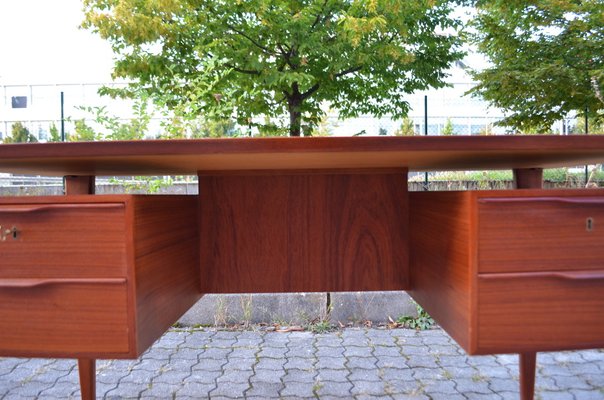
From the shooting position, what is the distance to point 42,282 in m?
0.95

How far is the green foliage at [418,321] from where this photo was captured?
9.48 feet

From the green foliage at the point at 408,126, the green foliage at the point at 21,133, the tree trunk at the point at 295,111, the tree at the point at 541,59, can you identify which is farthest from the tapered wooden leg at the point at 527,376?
the green foliage at the point at 21,133

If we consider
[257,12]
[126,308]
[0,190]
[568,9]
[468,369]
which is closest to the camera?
[126,308]

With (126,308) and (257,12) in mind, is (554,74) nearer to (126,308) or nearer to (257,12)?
(257,12)

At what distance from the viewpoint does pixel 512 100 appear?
604cm

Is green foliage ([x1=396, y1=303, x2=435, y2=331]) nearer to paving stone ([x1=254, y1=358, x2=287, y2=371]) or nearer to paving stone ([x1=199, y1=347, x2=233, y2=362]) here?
paving stone ([x1=254, y1=358, x2=287, y2=371])

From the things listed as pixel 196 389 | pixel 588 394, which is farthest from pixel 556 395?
pixel 196 389

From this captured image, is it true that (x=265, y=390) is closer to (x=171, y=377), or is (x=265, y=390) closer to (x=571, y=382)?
(x=171, y=377)

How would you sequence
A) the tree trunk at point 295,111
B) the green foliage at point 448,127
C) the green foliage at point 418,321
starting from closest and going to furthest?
the green foliage at point 418,321
the tree trunk at point 295,111
the green foliage at point 448,127

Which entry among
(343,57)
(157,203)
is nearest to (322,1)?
(343,57)

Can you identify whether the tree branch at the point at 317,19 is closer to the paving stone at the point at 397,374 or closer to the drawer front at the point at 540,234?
the paving stone at the point at 397,374

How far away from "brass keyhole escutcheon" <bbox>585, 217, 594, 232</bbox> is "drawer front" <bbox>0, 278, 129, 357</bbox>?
0.98m

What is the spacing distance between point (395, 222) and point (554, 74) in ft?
16.8

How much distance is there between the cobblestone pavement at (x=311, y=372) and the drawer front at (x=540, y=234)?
1177 millimetres
